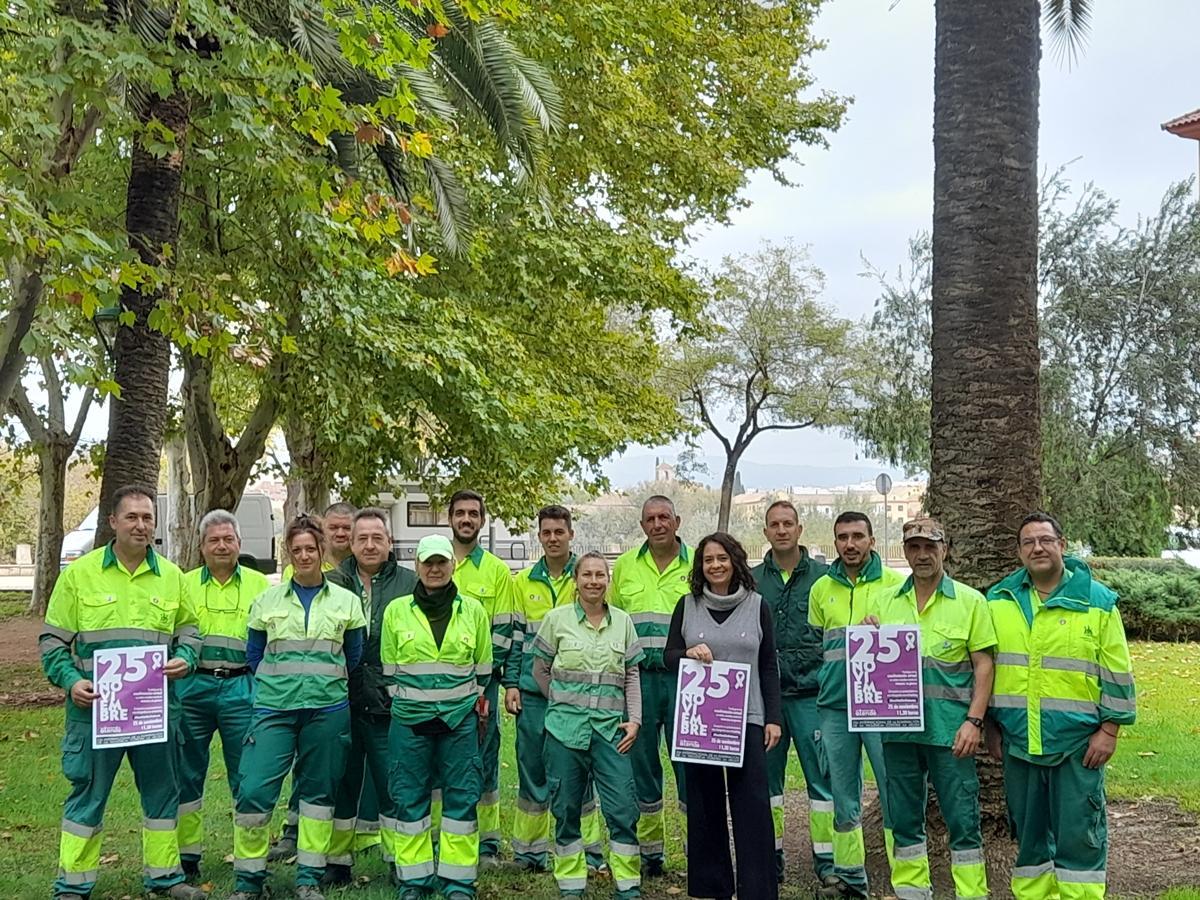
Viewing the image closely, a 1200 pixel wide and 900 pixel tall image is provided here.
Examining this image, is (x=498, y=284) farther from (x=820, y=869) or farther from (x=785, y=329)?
(x=785, y=329)

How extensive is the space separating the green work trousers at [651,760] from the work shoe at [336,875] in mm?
1782

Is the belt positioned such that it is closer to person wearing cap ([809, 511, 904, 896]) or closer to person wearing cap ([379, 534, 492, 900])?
person wearing cap ([379, 534, 492, 900])

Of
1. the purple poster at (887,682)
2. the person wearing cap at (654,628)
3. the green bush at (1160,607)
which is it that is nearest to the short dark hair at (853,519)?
the purple poster at (887,682)

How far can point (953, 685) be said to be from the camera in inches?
234

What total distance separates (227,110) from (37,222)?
272cm

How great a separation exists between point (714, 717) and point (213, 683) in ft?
9.82

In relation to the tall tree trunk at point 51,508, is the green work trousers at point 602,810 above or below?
below

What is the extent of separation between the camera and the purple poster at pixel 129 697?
6094mm

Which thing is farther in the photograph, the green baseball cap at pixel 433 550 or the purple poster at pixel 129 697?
the green baseball cap at pixel 433 550

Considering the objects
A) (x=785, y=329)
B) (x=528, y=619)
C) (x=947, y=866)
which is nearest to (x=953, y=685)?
(x=947, y=866)

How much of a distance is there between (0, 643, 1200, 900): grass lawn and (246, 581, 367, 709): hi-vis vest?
1.14 m

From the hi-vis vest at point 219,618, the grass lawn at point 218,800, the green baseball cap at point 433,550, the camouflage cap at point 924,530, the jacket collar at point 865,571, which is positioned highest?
the camouflage cap at point 924,530

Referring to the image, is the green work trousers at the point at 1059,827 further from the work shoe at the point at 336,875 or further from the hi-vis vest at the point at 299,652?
the work shoe at the point at 336,875

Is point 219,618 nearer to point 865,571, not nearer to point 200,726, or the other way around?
point 200,726
